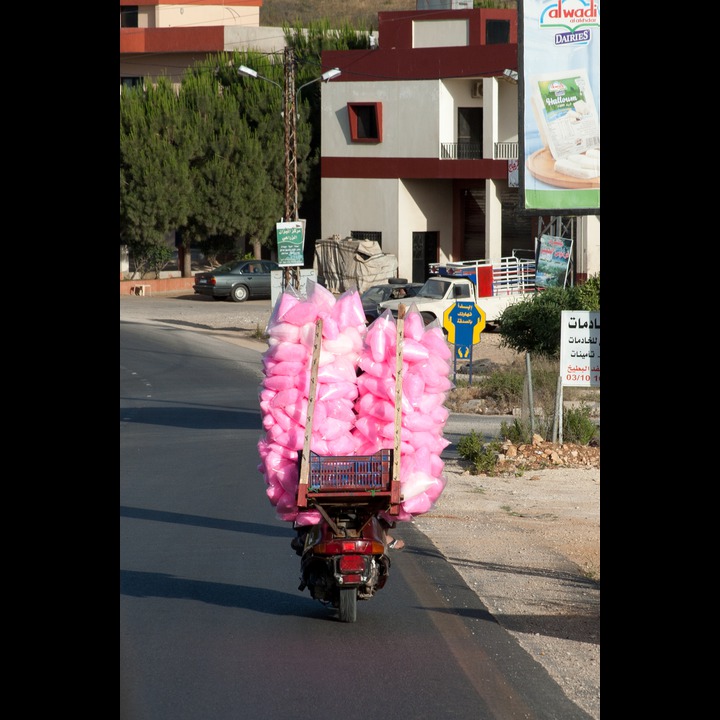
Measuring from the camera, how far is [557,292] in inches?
1010

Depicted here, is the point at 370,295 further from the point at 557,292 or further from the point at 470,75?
the point at 470,75

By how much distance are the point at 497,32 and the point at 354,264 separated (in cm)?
1040

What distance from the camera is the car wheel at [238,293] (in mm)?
Answer: 44997

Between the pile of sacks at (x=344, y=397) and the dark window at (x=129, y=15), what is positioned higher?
the dark window at (x=129, y=15)

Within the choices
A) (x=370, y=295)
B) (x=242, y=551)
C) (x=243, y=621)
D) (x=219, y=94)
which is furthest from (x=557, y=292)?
(x=219, y=94)

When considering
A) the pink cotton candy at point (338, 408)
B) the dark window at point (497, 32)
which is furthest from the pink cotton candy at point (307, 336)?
the dark window at point (497, 32)

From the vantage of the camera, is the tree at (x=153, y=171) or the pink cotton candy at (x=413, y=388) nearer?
the pink cotton candy at (x=413, y=388)

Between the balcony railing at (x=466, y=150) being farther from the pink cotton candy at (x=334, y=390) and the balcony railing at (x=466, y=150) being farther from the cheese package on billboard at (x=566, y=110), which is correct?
the pink cotton candy at (x=334, y=390)

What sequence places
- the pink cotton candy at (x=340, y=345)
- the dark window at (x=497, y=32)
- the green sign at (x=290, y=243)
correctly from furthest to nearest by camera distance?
the dark window at (x=497, y=32) → the green sign at (x=290, y=243) → the pink cotton candy at (x=340, y=345)

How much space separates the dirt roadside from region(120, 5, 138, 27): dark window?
5461 centimetres

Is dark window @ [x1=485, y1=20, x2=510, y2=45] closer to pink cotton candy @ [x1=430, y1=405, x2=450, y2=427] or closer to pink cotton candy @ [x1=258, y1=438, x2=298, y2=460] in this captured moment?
pink cotton candy @ [x1=430, y1=405, x2=450, y2=427]

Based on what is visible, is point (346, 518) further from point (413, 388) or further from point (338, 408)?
point (413, 388)

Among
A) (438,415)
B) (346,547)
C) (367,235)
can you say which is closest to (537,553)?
(438,415)
